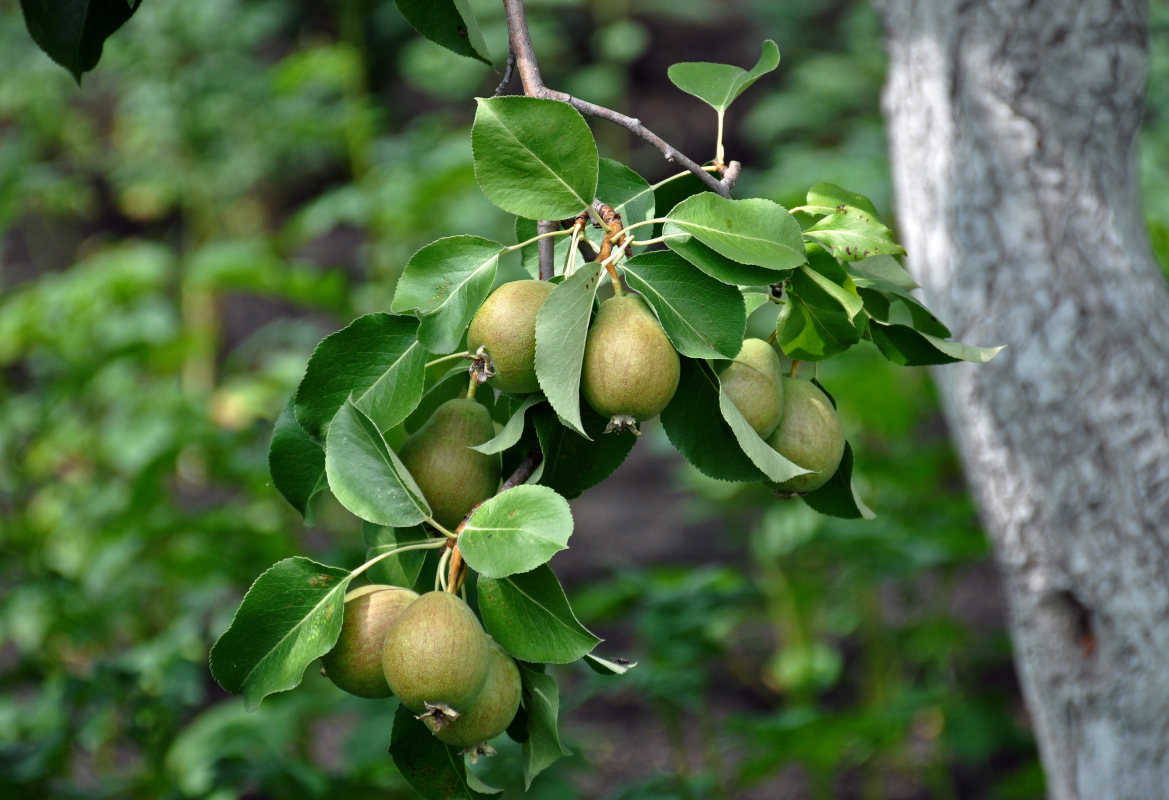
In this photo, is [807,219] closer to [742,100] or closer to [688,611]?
[688,611]

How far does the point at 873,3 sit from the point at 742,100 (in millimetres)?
5142

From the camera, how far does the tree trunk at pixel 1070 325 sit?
1.18 metres

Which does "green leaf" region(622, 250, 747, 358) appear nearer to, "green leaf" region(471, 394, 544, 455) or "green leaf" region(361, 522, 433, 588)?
"green leaf" region(471, 394, 544, 455)

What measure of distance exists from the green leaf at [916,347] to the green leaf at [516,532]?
0.92 feet

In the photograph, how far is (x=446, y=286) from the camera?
0.65m

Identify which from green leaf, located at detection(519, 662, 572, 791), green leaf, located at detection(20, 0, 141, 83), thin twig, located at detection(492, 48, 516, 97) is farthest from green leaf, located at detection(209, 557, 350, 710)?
green leaf, located at detection(20, 0, 141, 83)

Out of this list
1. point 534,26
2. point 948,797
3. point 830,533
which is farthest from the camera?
point 534,26

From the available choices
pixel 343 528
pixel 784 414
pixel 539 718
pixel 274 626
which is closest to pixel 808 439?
pixel 784 414

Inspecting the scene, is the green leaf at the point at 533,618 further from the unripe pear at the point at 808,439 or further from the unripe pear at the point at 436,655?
the unripe pear at the point at 808,439

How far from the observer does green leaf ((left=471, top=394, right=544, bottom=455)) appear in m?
0.60

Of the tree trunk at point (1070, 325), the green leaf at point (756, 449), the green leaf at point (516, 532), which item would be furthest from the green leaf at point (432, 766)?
the tree trunk at point (1070, 325)

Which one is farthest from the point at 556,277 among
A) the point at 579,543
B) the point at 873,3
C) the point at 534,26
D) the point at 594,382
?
the point at 534,26

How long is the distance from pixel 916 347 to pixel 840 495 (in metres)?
0.12

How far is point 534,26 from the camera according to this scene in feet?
15.6
